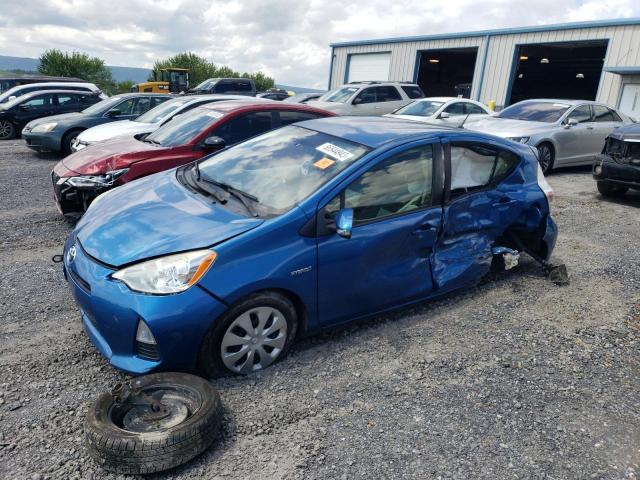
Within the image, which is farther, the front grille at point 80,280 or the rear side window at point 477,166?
the rear side window at point 477,166

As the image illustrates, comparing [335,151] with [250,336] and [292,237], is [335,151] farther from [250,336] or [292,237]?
[250,336]

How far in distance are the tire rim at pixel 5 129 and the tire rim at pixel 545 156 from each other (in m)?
→ 13.5

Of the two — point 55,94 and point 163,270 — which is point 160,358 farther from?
point 55,94

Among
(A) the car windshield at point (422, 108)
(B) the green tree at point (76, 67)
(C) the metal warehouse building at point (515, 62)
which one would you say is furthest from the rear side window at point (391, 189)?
(B) the green tree at point (76, 67)

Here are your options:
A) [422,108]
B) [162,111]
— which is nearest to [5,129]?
[162,111]

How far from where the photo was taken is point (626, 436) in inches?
111

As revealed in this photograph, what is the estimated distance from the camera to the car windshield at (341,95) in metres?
14.9

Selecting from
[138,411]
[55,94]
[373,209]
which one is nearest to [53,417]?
[138,411]

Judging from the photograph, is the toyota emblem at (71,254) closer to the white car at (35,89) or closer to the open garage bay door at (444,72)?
the white car at (35,89)

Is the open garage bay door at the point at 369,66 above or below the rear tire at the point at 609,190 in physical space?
above

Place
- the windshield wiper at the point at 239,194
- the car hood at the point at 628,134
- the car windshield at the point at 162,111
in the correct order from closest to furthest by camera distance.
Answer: the windshield wiper at the point at 239,194 < the car hood at the point at 628,134 < the car windshield at the point at 162,111

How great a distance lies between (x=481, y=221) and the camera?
13.8 ft

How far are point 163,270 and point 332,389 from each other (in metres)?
1.25

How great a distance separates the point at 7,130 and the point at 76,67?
38.0m
